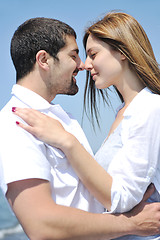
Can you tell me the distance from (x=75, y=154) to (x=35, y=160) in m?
0.30

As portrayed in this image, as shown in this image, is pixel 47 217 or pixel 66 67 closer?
pixel 47 217

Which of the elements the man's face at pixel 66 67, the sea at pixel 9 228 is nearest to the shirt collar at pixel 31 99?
the man's face at pixel 66 67

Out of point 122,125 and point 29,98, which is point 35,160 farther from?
point 122,125

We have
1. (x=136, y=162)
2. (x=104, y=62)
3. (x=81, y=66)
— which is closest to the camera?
(x=136, y=162)

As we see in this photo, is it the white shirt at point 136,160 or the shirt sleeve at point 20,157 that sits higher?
the shirt sleeve at point 20,157

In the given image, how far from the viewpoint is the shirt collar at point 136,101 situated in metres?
2.71

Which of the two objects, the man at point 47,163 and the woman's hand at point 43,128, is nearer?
the man at point 47,163

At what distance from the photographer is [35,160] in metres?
2.29

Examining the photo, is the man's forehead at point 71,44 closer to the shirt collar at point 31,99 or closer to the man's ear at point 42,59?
the man's ear at point 42,59

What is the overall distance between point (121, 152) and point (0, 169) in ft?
3.00

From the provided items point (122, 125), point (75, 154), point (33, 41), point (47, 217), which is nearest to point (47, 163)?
point (75, 154)

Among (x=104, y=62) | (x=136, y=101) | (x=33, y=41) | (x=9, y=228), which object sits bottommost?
(x=9, y=228)

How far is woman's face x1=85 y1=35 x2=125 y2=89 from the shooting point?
2.91 meters

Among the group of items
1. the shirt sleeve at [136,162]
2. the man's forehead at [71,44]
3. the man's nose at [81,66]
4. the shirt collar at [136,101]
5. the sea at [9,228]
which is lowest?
the sea at [9,228]
